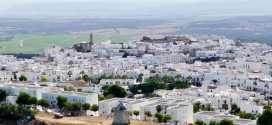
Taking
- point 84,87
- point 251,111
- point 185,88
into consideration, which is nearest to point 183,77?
point 185,88

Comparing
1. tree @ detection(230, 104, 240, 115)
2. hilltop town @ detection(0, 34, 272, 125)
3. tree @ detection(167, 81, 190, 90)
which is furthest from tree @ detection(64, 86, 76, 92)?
tree @ detection(230, 104, 240, 115)

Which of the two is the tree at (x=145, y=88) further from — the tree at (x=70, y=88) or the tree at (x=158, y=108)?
the tree at (x=158, y=108)

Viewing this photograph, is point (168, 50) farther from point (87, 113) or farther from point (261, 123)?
point (261, 123)

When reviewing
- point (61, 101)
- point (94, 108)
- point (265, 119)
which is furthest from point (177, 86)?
point (265, 119)

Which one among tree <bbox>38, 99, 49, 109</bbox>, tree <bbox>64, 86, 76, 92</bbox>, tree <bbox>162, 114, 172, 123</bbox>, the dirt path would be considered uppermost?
tree <bbox>64, 86, 76, 92</bbox>

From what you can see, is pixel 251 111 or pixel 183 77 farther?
pixel 183 77

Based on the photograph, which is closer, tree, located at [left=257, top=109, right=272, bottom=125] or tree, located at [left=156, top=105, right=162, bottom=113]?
tree, located at [left=257, top=109, right=272, bottom=125]

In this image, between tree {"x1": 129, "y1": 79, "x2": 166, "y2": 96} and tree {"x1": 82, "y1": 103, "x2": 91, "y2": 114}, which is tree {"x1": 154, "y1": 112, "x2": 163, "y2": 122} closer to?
tree {"x1": 82, "y1": 103, "x2": 91, "y2": 114}

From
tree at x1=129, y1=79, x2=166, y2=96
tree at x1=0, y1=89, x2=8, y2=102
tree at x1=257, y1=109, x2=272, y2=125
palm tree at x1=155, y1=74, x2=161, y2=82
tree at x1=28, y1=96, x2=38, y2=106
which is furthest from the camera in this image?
palm tree at x1=155, y1=74, x2=161, y2=82

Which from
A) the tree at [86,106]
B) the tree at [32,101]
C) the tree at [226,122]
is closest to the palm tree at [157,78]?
the tree at [86,106]
